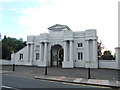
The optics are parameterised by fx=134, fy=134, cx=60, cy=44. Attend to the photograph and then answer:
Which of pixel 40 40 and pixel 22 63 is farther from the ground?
pixel 40 40

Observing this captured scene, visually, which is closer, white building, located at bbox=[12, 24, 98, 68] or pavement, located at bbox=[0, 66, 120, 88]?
pavement, located at bbox=[0, 66, 120, 88]

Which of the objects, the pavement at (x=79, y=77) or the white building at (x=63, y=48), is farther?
the white building at (x=63, y=48)

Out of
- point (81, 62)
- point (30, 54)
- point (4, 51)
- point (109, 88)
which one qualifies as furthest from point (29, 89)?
point (4, 51)

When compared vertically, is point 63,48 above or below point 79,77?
above

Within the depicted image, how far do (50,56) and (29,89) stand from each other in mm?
21792

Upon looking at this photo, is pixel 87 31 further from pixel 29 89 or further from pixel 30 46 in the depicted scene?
pixel 29 89

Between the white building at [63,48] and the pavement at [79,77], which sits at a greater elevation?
the white building at [63,48]

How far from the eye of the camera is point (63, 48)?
1142 inches

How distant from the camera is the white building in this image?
25708mm

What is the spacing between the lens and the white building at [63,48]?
84.3ft

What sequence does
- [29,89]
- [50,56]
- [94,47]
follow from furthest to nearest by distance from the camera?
[50,56] → [94,47] → [29,89]

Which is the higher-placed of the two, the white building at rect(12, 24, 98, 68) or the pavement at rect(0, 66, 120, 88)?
the white building at rect(12, 24, 98, 68)

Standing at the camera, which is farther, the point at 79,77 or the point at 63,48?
the point at 63,48

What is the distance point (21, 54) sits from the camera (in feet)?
109
